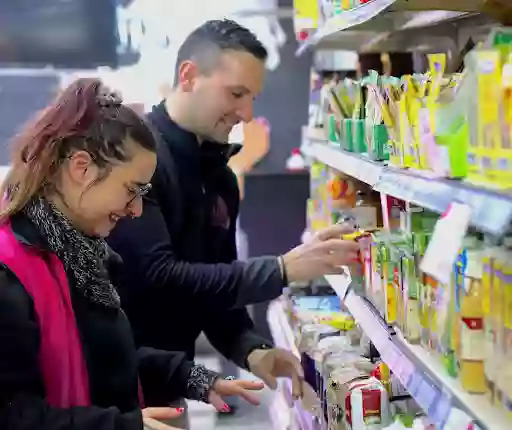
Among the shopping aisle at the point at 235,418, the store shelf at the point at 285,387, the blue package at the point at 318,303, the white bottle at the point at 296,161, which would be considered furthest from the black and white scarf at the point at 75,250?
the white bottle at the point at 296,161

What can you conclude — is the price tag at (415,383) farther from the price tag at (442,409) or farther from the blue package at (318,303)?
the blue package at (318,303)

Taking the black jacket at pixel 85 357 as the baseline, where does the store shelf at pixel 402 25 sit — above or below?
above

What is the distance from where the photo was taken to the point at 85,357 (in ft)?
5.02

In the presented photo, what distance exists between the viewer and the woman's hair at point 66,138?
1.49 m

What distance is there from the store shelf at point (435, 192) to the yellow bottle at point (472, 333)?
0.34ft

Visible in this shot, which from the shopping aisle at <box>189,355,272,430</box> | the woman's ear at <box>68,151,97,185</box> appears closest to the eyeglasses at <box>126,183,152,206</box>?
the woman's ear at <box>68,151,97,185</box>

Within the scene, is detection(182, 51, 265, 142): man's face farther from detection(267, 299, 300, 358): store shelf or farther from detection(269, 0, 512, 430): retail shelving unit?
detection(267, 299, 300, 358): store shelf

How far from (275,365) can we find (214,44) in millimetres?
1032

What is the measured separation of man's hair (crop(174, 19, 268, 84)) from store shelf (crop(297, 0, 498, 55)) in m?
0.25

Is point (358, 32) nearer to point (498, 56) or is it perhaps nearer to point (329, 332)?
point (329, 332)

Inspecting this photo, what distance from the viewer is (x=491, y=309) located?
124 cm

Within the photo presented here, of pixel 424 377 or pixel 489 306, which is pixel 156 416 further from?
pixel 489 306

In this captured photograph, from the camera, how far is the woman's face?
5.04 feet

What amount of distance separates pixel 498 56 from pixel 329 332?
162cm
